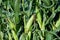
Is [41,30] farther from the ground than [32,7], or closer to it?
closer to it

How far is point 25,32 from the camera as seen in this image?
156 centimetres

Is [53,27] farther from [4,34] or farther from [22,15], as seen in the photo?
[4,34]

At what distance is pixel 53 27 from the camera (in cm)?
163

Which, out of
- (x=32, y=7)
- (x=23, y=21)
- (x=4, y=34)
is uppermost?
(x=32, y=7)

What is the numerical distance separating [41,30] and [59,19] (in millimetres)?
198

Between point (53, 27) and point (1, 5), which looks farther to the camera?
point (1, 5)

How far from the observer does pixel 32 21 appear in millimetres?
1552

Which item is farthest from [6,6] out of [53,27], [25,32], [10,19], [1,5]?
[53,27]

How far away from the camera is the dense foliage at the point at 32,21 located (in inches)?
60.7

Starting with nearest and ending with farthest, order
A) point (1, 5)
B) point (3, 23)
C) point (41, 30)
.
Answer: point (41, 30) → point (3, 23) → point (1, 5)

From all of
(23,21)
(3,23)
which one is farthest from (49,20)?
(3,23)

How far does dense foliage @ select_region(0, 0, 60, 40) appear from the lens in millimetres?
1541

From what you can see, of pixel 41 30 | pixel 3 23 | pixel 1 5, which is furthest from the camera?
pixel 1 5

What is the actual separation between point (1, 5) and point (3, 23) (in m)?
0.20
